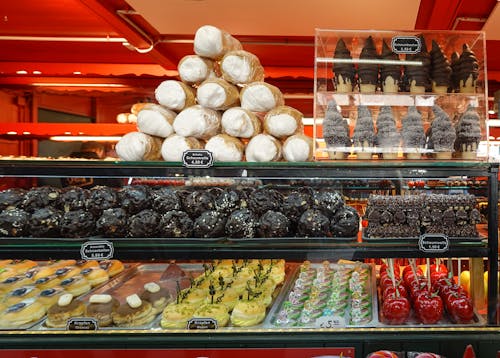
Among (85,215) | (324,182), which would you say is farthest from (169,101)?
(324,182)

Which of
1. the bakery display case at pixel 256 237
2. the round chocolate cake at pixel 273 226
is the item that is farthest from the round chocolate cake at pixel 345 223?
the round chocolate cake at pixel 273 226

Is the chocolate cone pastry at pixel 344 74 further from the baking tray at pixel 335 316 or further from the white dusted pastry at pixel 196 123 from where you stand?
the baking tray at pixel 335 316

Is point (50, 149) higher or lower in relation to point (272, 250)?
higher

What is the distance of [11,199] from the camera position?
1953 mm

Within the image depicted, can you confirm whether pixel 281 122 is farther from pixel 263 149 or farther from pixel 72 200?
pixel 72 200

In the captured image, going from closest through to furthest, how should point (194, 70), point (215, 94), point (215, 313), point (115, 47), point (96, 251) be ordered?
point (96, 251) → point (215, 313) → point (215, 94) → point (194, 70) → point (115, 47)

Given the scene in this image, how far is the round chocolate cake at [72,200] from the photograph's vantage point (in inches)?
76.8

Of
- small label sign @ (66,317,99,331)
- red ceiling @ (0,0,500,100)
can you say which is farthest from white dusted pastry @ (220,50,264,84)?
red ceiling @ (0,0,500,100)

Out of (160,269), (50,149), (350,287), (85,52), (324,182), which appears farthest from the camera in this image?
(50,149)

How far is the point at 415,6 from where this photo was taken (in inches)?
163

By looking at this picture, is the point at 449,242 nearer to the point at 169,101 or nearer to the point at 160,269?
the point at 169,101

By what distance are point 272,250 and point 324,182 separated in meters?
0.35

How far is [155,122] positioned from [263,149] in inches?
18.1

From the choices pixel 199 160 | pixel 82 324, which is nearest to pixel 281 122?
pixel 199 160
